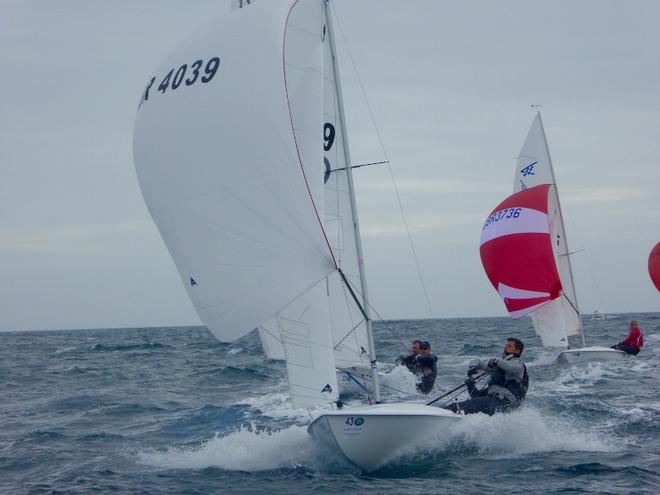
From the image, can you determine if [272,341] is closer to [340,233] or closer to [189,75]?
[340,233]

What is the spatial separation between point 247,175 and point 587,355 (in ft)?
46.3

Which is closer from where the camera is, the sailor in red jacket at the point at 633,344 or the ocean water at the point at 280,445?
the ocean water at the point at 280,445

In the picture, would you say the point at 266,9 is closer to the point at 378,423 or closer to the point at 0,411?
the point at 378,423

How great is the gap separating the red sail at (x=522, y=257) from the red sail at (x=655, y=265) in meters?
2.82

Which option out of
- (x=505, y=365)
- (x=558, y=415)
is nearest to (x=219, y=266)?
(x=505, y=365)

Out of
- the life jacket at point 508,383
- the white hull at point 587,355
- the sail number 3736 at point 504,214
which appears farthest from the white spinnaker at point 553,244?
the life jacket at point 508,383

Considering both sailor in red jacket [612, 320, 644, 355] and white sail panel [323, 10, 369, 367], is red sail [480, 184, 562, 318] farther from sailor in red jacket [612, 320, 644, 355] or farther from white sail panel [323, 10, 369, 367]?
white sail panel [323, 10, 369, 367]

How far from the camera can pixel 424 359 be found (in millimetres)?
12617

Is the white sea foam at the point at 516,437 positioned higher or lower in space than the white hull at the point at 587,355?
higher

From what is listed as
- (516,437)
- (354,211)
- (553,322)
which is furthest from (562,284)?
(354,211)

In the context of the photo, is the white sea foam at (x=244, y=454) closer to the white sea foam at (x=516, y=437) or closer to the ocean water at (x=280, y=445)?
the ocean water at (x=280, y=445)

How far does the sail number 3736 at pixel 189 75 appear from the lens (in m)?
8.44

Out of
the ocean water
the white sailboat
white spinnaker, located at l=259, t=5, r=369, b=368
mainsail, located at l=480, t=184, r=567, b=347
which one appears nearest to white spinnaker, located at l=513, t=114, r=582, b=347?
the white sailboat

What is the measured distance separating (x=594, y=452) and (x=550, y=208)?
12.8m
